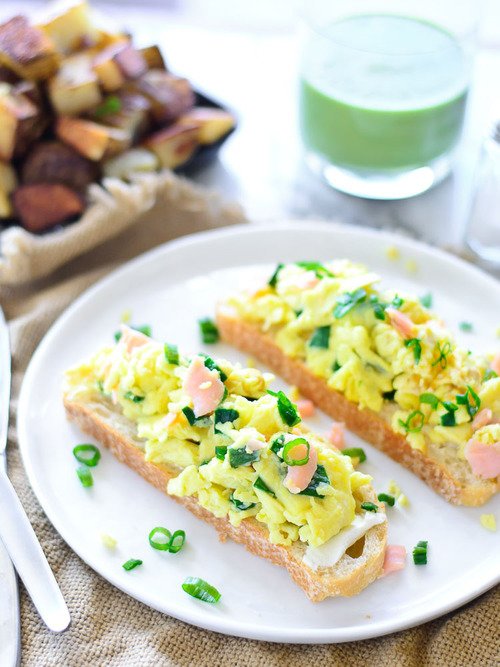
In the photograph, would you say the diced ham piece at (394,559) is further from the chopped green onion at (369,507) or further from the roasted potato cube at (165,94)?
the roasted potato cube at (165,94)

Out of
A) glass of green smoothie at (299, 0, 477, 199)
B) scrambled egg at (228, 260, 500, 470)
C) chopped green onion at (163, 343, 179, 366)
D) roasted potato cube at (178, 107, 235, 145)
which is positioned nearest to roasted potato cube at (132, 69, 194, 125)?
roasted potato cube at (178, 107, 235, 145)

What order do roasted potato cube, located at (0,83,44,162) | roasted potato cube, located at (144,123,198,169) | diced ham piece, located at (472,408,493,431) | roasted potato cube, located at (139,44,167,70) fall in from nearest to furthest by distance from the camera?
diced ham piece, located at (472,408,493,431) < roasted potato cube, located at (0,83,44,162) < roasted potato cube, located at (144,123,198,169) < roasted potato cube, located at (139,44,167,70)

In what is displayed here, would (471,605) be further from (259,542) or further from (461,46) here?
(461,46)

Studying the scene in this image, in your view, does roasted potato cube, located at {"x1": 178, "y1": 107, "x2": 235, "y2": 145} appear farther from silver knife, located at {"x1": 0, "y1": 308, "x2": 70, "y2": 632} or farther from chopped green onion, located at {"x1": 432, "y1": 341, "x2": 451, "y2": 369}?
silver knife, located at {"x1": 0, "y1": 308, "x2": 70, "y2": 632}

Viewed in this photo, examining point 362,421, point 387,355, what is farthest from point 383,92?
point 362,421

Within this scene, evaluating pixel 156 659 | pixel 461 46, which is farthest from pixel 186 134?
pixel 156 659

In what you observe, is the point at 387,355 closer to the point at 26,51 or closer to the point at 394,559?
the point at 394,559

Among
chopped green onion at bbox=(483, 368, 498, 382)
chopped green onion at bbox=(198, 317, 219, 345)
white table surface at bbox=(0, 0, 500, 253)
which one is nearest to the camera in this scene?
chopped green onion at bbox=(483, 368, 498, 382)

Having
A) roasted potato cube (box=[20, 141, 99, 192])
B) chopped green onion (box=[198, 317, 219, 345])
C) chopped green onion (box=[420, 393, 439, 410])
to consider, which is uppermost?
roasted potato cube (box=[20, 141, 99, 192])
